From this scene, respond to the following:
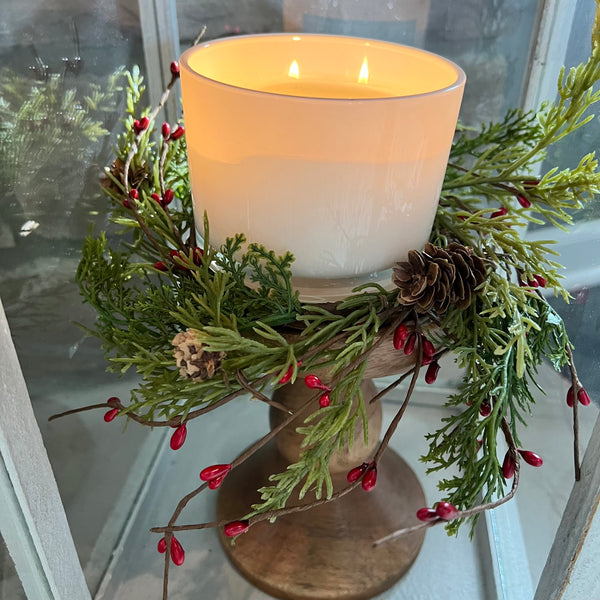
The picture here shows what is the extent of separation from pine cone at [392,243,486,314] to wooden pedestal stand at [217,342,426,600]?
15 cm

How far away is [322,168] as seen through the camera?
30 centimetres

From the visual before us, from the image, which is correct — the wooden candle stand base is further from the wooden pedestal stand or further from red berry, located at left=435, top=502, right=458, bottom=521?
red berry, located at left=435, top=502, right=458, bottom=521

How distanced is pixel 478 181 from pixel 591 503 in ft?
0.76

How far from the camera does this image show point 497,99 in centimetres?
55

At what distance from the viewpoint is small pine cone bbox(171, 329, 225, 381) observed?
0.94 feet

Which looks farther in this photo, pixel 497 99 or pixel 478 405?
pixel 497 99

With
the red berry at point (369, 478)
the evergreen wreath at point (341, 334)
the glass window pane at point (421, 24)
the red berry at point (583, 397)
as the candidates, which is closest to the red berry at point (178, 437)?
the evergreen wreath at point (341, 334)

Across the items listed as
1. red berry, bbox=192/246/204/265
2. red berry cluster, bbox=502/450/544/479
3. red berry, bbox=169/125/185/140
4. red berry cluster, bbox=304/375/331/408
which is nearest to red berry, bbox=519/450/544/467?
red berry cluster, bbox=502/450/544/479

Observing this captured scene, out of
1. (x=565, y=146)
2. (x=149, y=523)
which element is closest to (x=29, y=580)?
(x=149, y=523)

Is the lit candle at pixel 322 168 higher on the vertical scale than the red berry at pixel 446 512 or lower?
higher

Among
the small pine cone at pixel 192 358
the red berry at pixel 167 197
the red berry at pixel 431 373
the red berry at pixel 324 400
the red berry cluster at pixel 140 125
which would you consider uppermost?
the red berry cluster at pixel 140 125

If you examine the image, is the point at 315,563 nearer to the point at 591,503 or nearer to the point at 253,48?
the point at 591,503

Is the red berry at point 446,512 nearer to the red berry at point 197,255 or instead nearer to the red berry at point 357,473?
the red berry at point 357,473

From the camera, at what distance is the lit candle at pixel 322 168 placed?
0.95ft
